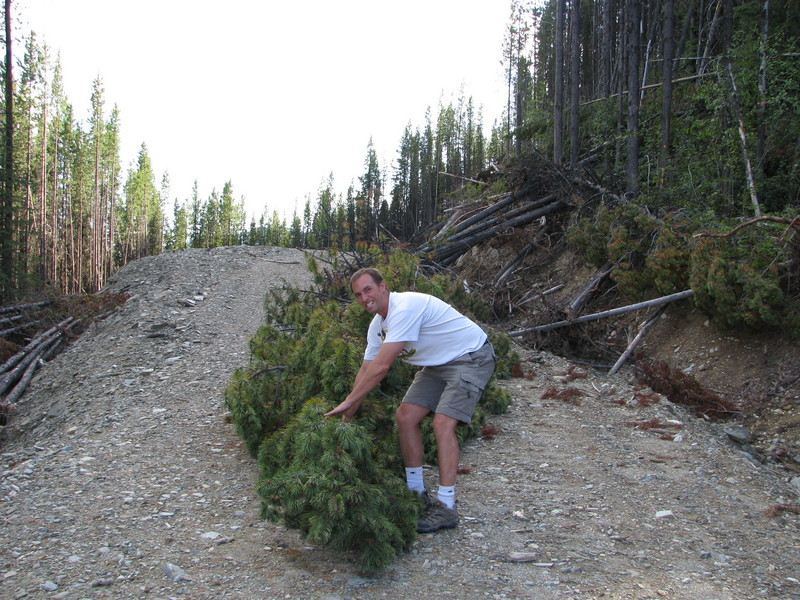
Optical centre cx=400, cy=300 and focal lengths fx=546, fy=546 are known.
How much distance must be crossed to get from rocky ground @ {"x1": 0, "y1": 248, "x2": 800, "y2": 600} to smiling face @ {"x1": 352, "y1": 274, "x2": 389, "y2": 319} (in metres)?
1.41

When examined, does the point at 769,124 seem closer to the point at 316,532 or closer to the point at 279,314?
the point at 279,314

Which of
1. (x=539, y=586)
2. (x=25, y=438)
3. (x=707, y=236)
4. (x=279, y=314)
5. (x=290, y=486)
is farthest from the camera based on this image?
(x=279, y=314)

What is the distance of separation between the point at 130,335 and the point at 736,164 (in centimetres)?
1075

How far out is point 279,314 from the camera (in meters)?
7.55

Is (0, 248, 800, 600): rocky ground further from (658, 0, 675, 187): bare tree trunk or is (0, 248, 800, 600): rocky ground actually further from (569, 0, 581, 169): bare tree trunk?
(569, 0, 581, 169): bare tree trunk

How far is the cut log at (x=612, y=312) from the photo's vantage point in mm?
7375

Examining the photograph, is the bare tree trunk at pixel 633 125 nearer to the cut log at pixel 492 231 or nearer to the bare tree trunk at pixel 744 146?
the cut log at pixel 492 231

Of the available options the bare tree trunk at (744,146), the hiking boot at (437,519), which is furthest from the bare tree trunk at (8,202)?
the bare tree trunk at (744,146)

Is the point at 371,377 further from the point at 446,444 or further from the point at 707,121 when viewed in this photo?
the point at 707,121

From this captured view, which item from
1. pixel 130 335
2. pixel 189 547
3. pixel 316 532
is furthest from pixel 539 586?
pixel 130 335

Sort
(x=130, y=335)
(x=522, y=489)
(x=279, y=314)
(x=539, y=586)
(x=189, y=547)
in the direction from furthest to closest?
1. (x=130, y=335)
2. (x=279, y=314)
3. (x=522, y=489)
4. (x=189, y=547)
5. (x=539, y=586)

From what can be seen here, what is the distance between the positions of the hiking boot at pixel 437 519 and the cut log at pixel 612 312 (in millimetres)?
5226

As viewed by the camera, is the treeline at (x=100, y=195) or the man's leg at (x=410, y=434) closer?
the man's leg at (x=410, y=434)

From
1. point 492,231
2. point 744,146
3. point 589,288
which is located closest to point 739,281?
point 589,288
